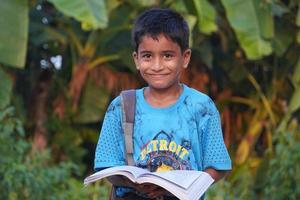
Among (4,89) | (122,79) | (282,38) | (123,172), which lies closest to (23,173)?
(4,89)

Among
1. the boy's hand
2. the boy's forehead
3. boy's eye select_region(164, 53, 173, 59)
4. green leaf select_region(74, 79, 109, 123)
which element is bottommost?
green leaf select_region(74, 79, 109, 123)

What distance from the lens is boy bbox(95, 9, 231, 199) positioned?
3096 mm

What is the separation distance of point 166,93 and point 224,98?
5937mm

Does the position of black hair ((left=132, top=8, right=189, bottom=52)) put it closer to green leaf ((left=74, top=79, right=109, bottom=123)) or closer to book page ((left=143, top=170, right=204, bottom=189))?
book page ((left=143, top=170, right=204, bottom=189))

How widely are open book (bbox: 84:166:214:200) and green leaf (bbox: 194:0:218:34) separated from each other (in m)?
4.20

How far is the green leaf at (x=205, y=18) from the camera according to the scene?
23.2 feet

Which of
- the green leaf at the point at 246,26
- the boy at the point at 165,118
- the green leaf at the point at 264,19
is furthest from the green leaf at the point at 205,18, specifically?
the boy at the point at 165,118

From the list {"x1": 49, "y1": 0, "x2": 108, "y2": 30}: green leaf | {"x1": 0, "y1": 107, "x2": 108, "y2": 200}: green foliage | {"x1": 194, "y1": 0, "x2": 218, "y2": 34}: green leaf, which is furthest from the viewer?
{"x1": 194, "y1": 0, "x2": 218, "y2": 34}: green leaf

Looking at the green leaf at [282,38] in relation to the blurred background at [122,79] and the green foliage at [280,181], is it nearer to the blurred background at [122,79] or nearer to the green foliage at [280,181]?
the blurred background at [122,79]

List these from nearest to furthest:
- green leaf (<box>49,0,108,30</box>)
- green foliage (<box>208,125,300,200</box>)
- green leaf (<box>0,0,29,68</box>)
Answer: green foliage (<box>208,125,300,200</box>) → green leaf (<box>49,0,108,30</box>) → green leaf (<box>0,0,29,68</box>)

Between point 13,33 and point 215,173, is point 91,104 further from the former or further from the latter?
point 215,173

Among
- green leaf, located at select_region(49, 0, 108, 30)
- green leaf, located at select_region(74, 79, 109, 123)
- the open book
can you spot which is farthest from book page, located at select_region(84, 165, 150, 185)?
green leaf, located at select_region(74, 79, 109, 123)

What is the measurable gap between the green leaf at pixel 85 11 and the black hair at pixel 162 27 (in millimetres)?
3198

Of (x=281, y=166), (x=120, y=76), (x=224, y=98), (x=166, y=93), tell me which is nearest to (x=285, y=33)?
(x=224, y=98)
